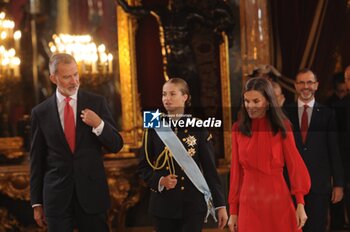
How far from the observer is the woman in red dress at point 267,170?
3543 mm

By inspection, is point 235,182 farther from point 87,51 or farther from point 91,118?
point 87,51

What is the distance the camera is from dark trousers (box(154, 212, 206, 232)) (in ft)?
12.4

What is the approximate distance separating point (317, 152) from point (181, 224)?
1.27 m

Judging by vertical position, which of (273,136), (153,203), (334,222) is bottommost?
(334,222)

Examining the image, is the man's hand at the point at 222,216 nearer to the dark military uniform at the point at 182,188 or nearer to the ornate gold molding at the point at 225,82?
the dark military uniform at the point at 182,188

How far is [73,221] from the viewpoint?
3.85 metres

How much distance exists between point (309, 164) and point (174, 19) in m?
2.17

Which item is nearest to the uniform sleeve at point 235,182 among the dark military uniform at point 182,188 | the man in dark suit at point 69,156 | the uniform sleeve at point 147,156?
the dark military uniform at point 182,188

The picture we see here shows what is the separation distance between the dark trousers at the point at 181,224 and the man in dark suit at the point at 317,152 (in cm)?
108

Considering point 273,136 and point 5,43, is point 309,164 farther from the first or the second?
point 5,43

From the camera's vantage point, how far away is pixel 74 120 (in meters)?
3.85

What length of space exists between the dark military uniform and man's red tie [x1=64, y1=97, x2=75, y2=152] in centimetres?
43

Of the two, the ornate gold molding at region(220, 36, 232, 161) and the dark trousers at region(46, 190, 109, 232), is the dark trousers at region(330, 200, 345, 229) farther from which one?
the dark trousers at region(46, 190, 109, 232)

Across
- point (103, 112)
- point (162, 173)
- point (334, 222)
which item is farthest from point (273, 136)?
point (334, 222)
